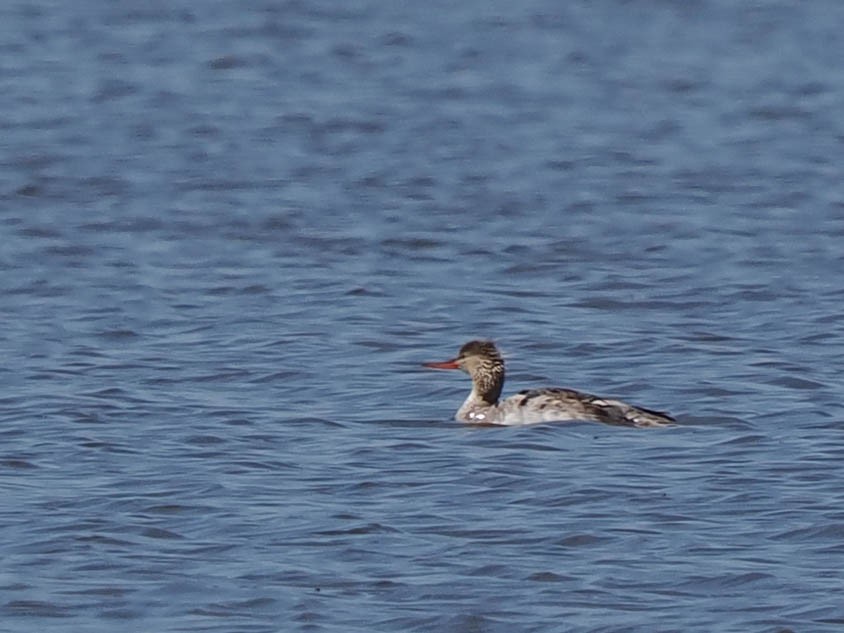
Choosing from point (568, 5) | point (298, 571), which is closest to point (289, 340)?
point (298, 571)

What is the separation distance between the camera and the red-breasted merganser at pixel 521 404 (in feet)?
40.6

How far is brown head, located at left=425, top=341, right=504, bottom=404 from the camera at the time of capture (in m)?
13.2

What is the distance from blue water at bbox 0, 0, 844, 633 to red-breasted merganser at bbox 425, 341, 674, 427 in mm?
102

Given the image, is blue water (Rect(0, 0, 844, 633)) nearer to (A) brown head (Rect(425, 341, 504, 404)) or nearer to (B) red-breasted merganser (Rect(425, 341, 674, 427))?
(B) red-breasted merganser (Rect(425, 341, 674, 427))

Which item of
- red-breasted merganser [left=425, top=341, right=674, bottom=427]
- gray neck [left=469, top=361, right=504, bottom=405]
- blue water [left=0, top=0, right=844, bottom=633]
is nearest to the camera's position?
blue water [left=0, top=0, right=844, bottom=633]

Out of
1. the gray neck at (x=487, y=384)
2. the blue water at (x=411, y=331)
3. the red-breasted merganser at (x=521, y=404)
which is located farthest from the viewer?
the gray neck at (x=487, y=384)

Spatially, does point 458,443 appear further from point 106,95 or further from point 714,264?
point 106,95

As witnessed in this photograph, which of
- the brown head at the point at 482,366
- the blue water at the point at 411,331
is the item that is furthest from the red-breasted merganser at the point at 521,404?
the blue water at the point at 411,331

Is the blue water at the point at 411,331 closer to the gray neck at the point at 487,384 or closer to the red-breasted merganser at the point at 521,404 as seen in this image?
the red-breasted merganser at the point at 521,404

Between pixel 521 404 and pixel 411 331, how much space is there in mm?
2323

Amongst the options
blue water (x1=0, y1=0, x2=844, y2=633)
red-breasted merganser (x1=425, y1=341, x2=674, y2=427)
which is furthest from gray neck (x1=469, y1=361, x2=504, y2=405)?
blue water (x1=0, y1=0, x2=844, y2=633)

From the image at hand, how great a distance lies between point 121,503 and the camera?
1073 cm

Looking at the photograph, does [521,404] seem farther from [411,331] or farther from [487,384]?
[411,331]

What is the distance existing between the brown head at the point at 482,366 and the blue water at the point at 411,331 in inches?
10.6
